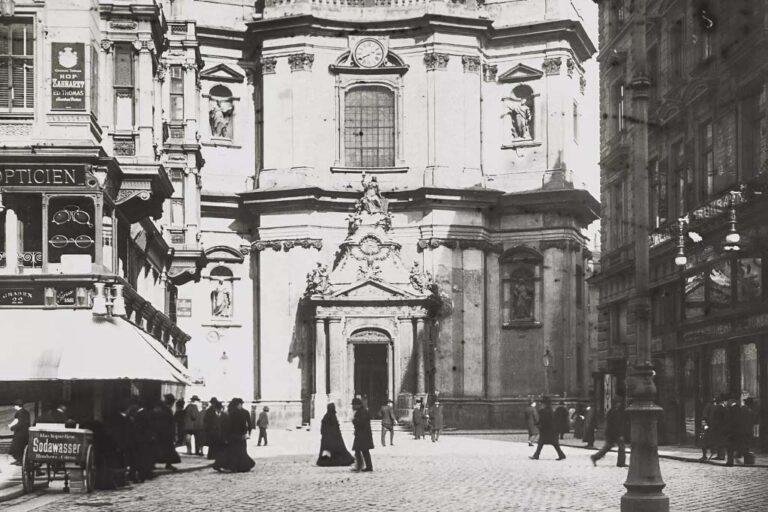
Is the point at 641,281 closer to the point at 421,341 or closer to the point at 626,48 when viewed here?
the point at 626,48

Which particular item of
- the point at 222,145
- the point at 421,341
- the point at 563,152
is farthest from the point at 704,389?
the point at 222,145

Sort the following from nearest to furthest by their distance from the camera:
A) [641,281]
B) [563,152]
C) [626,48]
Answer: [641,281]
[626,48]
[563,152]

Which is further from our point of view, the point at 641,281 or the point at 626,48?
the point at 626,48

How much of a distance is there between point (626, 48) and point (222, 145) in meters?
23.9

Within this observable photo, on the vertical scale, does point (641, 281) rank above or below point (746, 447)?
above


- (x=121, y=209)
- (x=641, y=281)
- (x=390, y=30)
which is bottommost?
(x=641, y=281)

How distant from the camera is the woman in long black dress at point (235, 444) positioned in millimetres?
30672

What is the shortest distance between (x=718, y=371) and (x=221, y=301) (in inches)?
1289

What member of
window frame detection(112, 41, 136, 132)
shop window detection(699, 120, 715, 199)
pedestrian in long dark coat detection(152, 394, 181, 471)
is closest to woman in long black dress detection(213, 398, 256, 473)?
pedestrian in long dark coat detection(152, 394, 181, 471)

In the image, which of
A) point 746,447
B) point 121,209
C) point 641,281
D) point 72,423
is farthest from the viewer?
point 121,209

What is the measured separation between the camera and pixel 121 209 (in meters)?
37.1

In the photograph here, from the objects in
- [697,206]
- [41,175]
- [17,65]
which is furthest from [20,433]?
[697,206]

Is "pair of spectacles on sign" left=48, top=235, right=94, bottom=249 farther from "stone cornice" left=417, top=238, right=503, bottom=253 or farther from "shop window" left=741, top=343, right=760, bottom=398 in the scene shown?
"stone cornice" left=417, top=238, right=503, bottom=253

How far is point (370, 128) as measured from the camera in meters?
66.6
